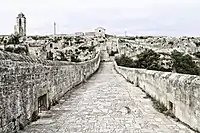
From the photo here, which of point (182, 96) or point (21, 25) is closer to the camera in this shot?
point (182, 96)

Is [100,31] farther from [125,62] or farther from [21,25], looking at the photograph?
[125,62]

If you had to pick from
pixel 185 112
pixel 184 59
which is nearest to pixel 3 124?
pixel 185 112

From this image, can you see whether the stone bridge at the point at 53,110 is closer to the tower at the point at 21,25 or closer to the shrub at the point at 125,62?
the shrub at the point at 125,62

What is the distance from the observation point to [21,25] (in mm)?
103625

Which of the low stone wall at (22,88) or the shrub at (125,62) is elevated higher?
the low stone wall at (22,88)

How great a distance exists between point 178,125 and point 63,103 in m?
4.58

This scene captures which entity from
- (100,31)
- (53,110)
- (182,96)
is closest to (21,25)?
(100,31)

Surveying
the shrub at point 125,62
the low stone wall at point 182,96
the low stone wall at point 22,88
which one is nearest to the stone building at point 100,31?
the shrub at point 125,62

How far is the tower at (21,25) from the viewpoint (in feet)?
324

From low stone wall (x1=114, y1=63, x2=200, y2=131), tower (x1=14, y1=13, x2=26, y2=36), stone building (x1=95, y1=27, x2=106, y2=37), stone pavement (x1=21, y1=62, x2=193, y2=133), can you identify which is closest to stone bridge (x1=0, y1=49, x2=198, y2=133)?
stone pavement (x1=21, y1=62, x2=193, y2=133)

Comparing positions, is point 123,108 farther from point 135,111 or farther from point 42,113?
point 42,113

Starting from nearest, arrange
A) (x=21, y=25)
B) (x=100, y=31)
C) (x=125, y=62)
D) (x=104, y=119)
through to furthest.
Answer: (x=104, y=119)
(x=125, y=62)
(x=21, y=25)
(x=100, y=31)

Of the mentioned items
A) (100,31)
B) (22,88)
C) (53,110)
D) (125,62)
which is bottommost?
(53,110)

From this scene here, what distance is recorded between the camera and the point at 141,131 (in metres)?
5.98
